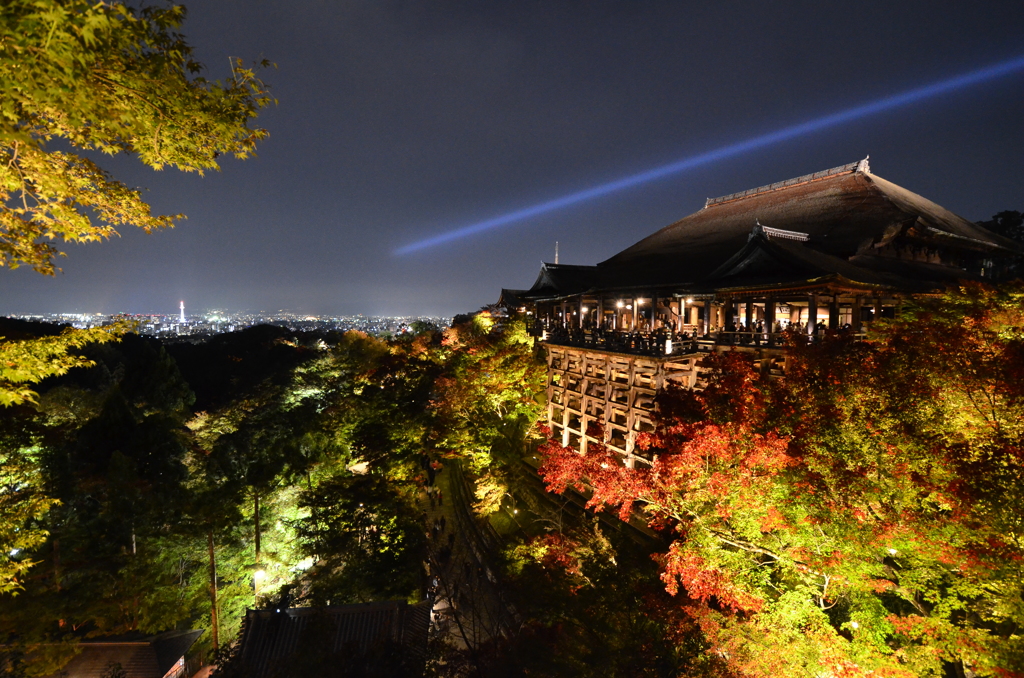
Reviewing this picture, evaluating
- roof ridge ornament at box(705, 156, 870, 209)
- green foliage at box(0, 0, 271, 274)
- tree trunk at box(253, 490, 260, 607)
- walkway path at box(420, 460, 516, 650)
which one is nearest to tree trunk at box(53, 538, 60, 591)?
tree trunk at box(253, 490, 260, 607)

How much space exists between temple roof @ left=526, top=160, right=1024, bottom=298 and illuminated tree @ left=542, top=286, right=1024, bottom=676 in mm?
5588

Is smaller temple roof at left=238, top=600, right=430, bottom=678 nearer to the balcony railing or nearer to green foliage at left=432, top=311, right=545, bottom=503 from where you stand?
green foliage at left=432, top=311, right=545, bottom=503

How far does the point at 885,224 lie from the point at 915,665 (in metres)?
15.9

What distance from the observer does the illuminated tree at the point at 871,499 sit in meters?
6.23

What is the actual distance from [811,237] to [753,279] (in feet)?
21.0

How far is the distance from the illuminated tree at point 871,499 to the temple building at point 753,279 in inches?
143

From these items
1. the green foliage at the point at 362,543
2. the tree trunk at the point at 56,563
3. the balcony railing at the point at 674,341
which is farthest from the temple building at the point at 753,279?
the tree trunk at the point at 56,563

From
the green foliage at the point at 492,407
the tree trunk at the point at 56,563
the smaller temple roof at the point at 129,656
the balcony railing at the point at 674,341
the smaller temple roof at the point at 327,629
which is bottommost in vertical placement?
the smaller temple roof at the point at 129,656

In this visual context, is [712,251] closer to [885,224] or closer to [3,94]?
[885,224]

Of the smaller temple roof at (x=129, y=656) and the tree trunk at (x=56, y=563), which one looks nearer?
the smaller temple roof at (x=129, y=656)

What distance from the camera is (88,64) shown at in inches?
137

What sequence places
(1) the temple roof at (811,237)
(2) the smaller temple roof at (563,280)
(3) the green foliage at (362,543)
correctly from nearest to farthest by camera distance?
(3) the green foliage at (362,543) → (1) the temple roof at (811,237) → (2) the smaller temple roof at (563,280)

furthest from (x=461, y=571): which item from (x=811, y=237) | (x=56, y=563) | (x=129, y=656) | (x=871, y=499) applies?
(x=811, y=237)

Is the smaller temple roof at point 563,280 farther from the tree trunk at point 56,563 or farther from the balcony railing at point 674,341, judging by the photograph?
the tree trunk at point 56,563
